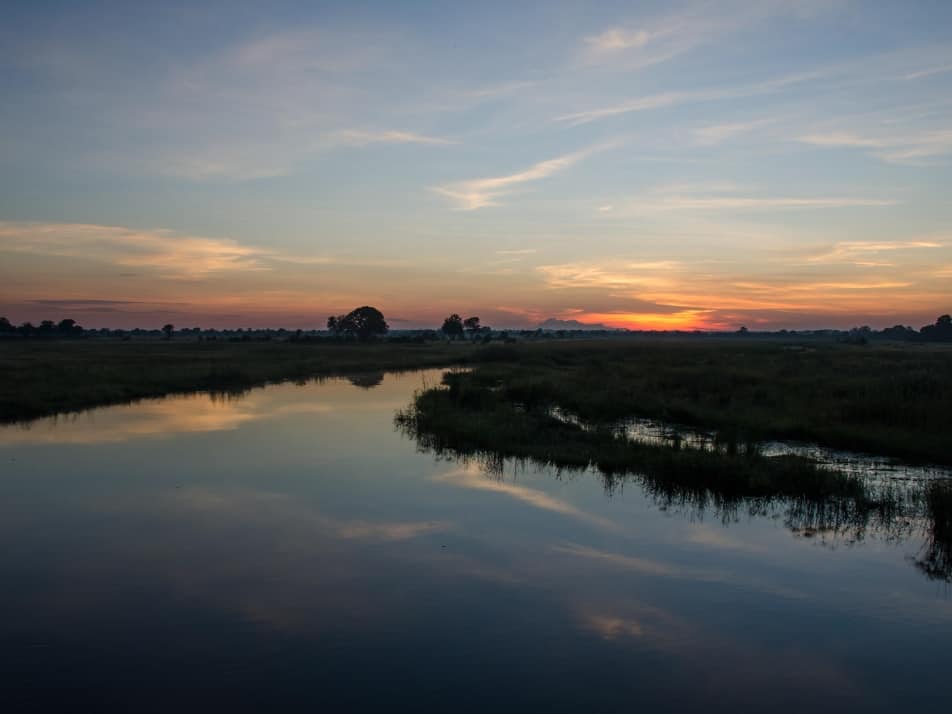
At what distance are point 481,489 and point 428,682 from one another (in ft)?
29.1

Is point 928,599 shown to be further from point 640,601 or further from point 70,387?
point 70,387

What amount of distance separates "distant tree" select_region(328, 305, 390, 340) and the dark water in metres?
142

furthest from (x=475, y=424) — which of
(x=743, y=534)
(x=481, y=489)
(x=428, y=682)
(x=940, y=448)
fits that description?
(x=428, y=682)

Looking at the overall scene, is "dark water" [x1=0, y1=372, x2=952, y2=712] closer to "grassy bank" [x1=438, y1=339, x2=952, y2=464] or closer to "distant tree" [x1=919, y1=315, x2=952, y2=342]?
"grassy bank" [x1=438, y1=339, x2=952, y2=464]

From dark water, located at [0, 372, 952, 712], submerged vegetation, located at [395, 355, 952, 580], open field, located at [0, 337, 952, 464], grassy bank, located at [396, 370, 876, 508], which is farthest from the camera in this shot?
open field, located at [0, 337, 952, 464]

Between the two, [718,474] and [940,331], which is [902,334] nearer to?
[940,331]

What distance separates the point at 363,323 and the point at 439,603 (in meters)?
152

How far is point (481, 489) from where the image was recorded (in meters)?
16.5

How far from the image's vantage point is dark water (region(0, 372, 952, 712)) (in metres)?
7.58

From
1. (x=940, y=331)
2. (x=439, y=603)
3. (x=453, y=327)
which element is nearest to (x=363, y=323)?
(x=453, y=327)

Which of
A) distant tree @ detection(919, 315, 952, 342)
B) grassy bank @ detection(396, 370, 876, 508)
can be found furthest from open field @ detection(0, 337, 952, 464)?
distant tree @ detection(919, 315, 952, 342)

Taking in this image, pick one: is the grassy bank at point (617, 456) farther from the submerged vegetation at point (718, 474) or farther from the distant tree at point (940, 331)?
the distant tree at point (940, 331)

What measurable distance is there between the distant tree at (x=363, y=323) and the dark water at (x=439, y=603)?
14187 centimetres

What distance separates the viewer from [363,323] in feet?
522
